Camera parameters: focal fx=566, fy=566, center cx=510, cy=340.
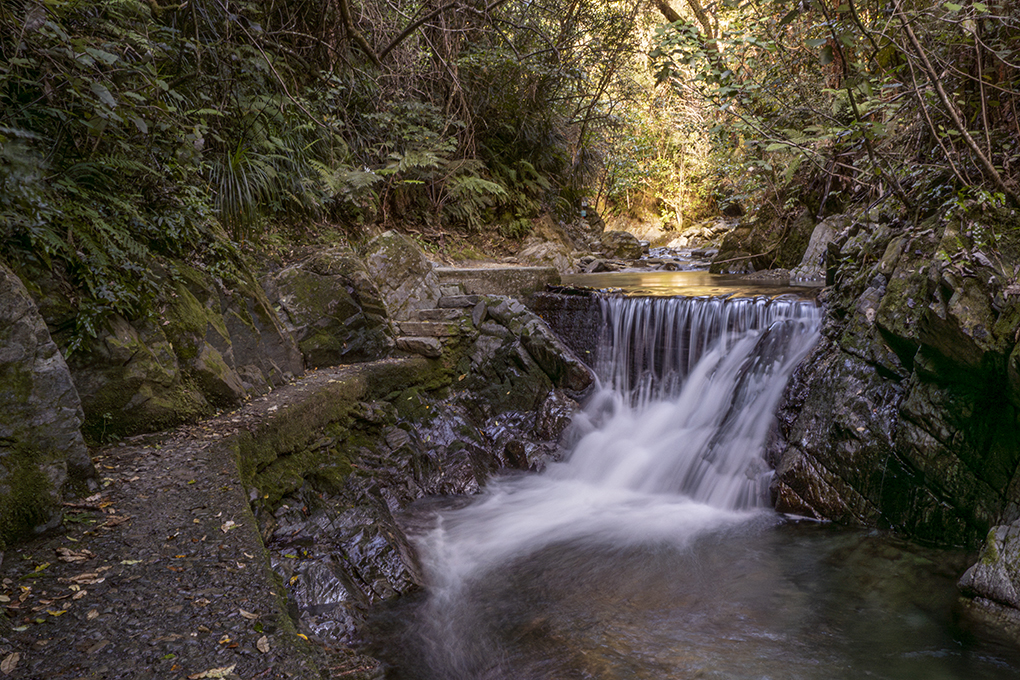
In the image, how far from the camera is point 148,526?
286 cm

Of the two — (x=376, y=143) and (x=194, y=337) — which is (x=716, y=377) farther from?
(x=376, y=143)

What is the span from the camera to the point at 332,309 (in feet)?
20.7

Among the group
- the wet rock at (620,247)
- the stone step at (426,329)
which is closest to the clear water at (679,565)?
the stone step at (426,329)

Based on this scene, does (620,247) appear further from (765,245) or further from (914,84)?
(914,84)

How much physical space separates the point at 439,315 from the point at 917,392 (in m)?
5.10

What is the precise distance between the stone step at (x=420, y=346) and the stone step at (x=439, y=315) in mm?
585

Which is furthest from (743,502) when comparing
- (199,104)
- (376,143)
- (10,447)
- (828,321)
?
(376,143)

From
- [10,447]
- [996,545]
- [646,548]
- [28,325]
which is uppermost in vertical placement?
[28,325]

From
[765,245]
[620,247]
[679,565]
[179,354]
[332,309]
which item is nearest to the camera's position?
[179,354]

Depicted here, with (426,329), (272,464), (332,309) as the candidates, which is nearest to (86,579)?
(272,464)

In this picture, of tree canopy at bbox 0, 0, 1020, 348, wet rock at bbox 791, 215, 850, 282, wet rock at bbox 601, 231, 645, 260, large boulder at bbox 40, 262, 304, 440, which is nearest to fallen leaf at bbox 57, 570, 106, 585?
large boulder at bbox 40, 262, 304, 440

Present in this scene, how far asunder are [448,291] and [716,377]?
12.1ft

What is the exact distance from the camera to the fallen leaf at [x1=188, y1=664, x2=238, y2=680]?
6.48 feet

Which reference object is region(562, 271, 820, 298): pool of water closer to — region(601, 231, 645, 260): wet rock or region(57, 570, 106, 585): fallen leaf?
region(601, 231, 645, 260): wet rock
